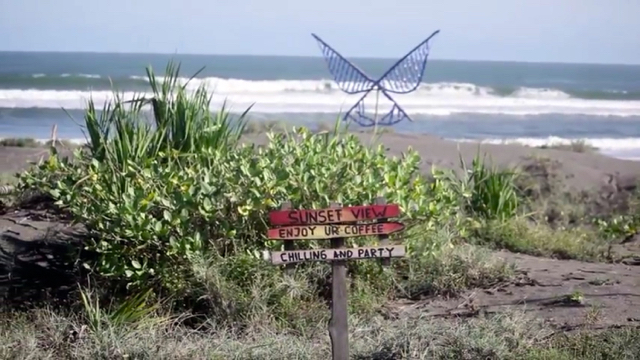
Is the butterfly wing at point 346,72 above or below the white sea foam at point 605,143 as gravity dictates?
above

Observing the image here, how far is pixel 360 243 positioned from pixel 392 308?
1.72ft

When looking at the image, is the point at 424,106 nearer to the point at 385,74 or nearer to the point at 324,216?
the point at 385,74

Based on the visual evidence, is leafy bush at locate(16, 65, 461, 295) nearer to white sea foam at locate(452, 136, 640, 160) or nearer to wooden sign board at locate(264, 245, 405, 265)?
wooden sign board at locate(264, 245, 405, 265)

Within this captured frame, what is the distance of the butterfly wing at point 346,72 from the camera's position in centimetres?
1055

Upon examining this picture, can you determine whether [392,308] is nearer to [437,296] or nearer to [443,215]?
[437,296]

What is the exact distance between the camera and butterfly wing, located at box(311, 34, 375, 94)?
415 inches

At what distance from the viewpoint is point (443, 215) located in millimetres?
7039

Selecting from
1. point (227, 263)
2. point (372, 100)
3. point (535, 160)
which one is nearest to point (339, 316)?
point (227, 263)

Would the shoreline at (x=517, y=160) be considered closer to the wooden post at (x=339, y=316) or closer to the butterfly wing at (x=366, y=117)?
the butterfly wing at (x=366, y=117)

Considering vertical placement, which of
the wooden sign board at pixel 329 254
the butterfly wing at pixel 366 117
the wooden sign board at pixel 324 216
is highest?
the butterfly wing at pixel 366 117

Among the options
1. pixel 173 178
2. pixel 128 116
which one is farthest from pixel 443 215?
pixel 128 116

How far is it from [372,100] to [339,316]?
27235mm

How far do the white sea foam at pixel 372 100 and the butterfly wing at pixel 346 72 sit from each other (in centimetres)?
1785

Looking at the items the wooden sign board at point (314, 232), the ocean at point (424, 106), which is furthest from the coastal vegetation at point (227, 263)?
the ocean at point (424, 106)
